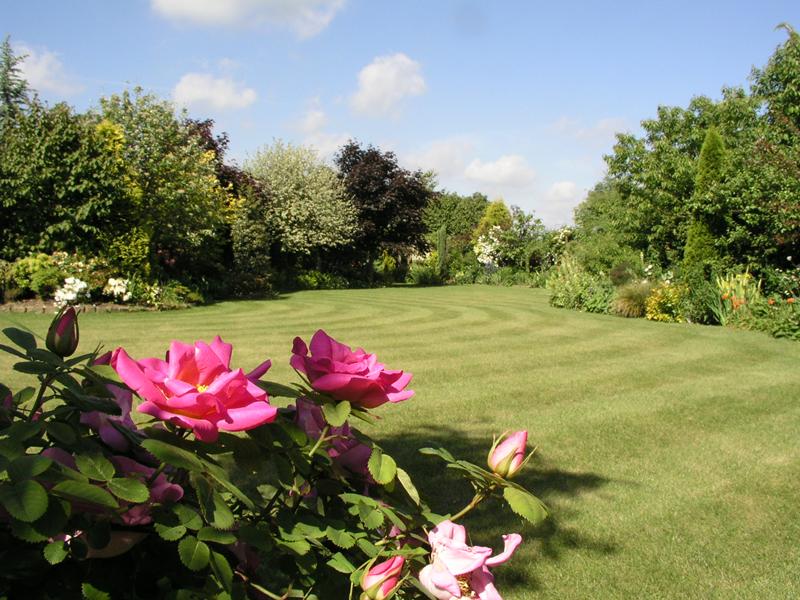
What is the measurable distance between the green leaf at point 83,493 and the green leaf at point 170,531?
0.29 feet

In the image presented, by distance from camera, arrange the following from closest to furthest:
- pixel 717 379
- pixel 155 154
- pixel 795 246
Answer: pixel 717 379, pixel 795 246, pixel 155 154

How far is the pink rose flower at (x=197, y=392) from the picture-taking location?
2.71 feet

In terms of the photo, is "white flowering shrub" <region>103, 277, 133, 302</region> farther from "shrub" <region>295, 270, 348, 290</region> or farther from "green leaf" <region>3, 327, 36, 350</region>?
"green leaf" <region>3, 327, 36, 350</region>

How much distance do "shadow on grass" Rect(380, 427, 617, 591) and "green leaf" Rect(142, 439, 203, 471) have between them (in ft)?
7.21

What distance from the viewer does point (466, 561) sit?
911 mm

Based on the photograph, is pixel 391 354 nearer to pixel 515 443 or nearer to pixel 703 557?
pixel 703 557

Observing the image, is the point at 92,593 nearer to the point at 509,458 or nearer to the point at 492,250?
the point at 509,458

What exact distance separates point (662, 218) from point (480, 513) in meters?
16.4

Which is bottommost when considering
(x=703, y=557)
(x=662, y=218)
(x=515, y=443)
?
(x=703, y=557)

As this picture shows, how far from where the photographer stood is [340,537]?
1.01 metres

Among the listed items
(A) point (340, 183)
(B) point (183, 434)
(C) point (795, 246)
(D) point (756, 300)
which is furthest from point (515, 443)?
(A) point (340, 183)

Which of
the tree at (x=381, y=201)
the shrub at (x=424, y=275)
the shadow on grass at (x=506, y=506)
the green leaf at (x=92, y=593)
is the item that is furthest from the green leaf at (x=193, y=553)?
the shrub at (x=424, y=275)

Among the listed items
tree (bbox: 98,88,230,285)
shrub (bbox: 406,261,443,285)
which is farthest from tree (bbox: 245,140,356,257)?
tree (bbox: 98,88,230,285)

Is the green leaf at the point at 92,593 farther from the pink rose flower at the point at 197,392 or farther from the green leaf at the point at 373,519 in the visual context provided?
the green leaf at the point at 373,519
